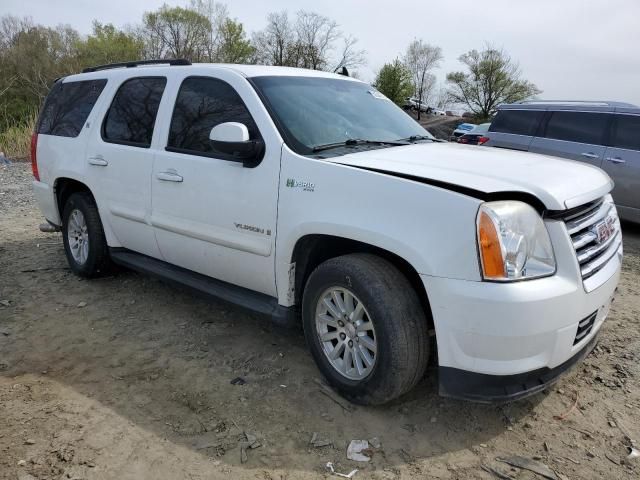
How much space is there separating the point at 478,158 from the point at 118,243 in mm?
3138

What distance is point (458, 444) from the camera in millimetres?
2641

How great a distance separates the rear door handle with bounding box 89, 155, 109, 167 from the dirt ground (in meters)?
1.27

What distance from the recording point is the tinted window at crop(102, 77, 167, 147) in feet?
13.2

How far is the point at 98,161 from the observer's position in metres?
4.38

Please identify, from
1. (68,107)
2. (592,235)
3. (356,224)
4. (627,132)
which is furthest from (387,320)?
(627,132)

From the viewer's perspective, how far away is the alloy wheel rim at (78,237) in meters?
4.85

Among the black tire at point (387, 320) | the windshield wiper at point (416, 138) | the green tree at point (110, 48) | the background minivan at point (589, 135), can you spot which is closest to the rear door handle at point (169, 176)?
the black tire at point (387, 320)

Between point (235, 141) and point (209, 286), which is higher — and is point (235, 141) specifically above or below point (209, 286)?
above

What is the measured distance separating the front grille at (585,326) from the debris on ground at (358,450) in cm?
116

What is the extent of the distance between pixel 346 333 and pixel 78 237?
10.9 ft

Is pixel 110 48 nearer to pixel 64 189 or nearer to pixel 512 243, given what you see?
pixel 64 189

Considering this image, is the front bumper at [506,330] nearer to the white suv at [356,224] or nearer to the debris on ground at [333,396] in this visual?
the white suv at [356,224]

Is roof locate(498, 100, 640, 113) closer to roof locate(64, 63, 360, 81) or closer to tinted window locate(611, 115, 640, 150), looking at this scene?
tinted window locate(611, 115, 640, 150)

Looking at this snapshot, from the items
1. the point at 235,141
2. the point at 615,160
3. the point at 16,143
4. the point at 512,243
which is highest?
the point at 235,141
